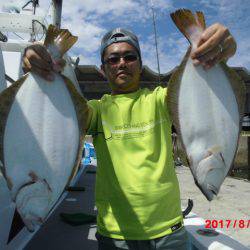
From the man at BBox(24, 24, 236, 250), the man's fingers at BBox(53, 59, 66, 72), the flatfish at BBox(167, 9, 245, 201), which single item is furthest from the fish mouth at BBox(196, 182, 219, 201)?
the man's fingers at BBox(53, 59, 66, 72)

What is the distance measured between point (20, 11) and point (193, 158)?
522 cm

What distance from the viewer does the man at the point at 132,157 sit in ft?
6.54

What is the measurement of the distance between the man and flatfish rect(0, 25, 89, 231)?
10 cm

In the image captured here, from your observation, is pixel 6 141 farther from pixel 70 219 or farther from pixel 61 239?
pixel 70 219

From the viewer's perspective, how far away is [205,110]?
6.20ft

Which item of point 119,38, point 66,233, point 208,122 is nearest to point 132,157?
point 208,122

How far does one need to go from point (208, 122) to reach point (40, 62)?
34.1 inches

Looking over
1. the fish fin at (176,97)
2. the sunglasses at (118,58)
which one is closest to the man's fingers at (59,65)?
the sunglasses at (118,58)

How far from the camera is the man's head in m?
2.12

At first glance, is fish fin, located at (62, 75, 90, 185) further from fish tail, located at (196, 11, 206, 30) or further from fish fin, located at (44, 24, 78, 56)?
fish tail, located at (196, 11, 206, 30)

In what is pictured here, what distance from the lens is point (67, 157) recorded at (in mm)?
1818

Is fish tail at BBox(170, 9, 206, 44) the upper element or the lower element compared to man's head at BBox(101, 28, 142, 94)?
upper

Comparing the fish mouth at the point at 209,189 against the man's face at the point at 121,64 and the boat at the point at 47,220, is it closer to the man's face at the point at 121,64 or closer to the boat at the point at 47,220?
the boat at the point at 47,220

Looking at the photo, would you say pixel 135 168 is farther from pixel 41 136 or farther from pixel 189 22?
pixel 189 22
